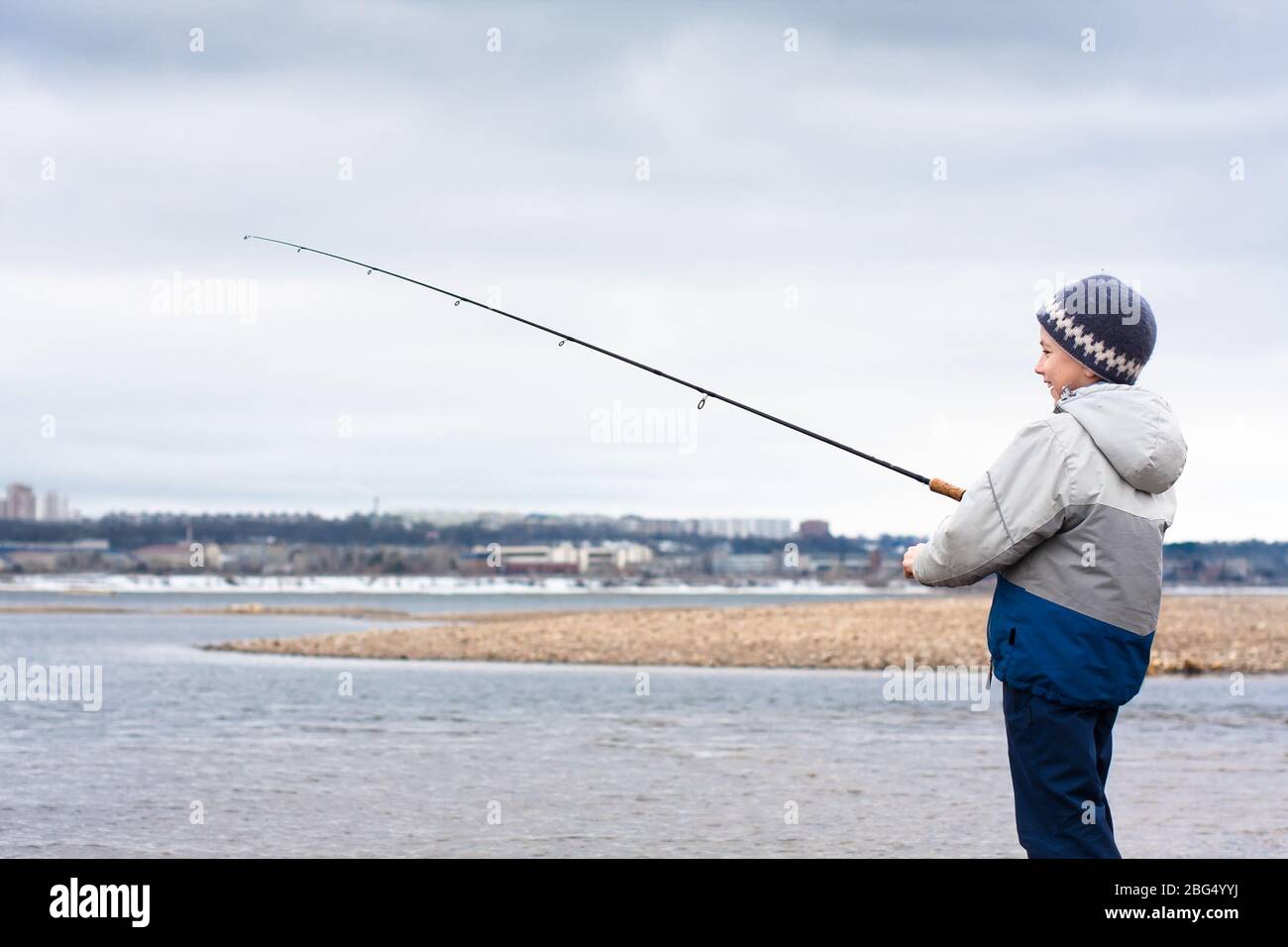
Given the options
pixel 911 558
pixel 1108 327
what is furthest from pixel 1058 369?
pixel 911 558

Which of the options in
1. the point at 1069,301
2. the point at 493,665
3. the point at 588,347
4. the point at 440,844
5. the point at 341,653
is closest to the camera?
the point at 1069,301

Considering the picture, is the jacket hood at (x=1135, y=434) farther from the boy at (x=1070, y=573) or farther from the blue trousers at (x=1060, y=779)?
the blue trousers at (x=1060, y=779)

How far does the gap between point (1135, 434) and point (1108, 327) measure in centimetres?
38

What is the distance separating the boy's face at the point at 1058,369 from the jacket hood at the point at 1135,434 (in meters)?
0.20

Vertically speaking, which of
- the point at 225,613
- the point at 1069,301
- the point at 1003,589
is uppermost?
the point at 1069,301

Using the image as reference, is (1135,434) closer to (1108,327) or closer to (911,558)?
(1108,327)

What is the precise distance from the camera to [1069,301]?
4.23 meters

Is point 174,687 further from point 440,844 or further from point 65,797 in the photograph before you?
point 440,844

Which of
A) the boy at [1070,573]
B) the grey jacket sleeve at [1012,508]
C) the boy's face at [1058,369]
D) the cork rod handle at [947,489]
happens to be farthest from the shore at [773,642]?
the grey jacket sleeve at [1012,508]

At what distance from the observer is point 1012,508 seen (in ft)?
12.9

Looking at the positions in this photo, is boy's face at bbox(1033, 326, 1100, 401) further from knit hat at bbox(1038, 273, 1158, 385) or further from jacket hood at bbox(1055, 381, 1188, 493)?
jacket hood at bbox(1055, 381, 1188, 493)
